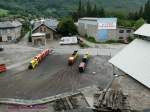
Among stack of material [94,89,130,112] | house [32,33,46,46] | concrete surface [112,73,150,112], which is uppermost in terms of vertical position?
stack of material [94,89,130,112]

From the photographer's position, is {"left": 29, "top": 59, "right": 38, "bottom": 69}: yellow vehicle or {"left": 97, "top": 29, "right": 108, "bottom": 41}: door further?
{"left": 97, "top": 29, "right": 108, "bottom": 41}: door

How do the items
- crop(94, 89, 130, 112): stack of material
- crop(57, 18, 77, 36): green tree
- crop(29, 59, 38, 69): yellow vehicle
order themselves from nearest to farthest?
→ crop(94, 89, 130, 112): stack of material, crop(29, 59, 38, 69): yellow vehicle, crop(57, 18, 77, 36): green tree

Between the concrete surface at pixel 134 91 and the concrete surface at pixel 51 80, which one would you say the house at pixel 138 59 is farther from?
the concrete surface at pixel 51 80

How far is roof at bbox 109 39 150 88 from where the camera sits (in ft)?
93.4

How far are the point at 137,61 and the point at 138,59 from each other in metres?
0.40

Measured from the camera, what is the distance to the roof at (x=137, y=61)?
28466 mm

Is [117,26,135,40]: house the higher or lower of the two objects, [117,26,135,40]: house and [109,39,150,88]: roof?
the lower

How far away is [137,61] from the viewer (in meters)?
A: 31.4

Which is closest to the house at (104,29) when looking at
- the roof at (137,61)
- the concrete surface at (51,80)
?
the concrete surface at (51,80)

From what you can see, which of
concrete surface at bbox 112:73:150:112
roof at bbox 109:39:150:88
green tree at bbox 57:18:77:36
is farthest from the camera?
green tree at bbox 57:18:77:36

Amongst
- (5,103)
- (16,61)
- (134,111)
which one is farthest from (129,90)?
(16,61)

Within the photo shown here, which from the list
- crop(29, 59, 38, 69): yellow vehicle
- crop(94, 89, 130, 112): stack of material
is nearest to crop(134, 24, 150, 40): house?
crop(94, 89, 130, 112): stack of material

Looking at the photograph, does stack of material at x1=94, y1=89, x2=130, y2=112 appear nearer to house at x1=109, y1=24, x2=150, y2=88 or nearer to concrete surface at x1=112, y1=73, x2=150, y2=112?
concrete surface at x1=112, y1=73, x2=150, y2=112

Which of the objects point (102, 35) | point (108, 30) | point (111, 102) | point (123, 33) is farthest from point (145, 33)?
point (123, 33)
